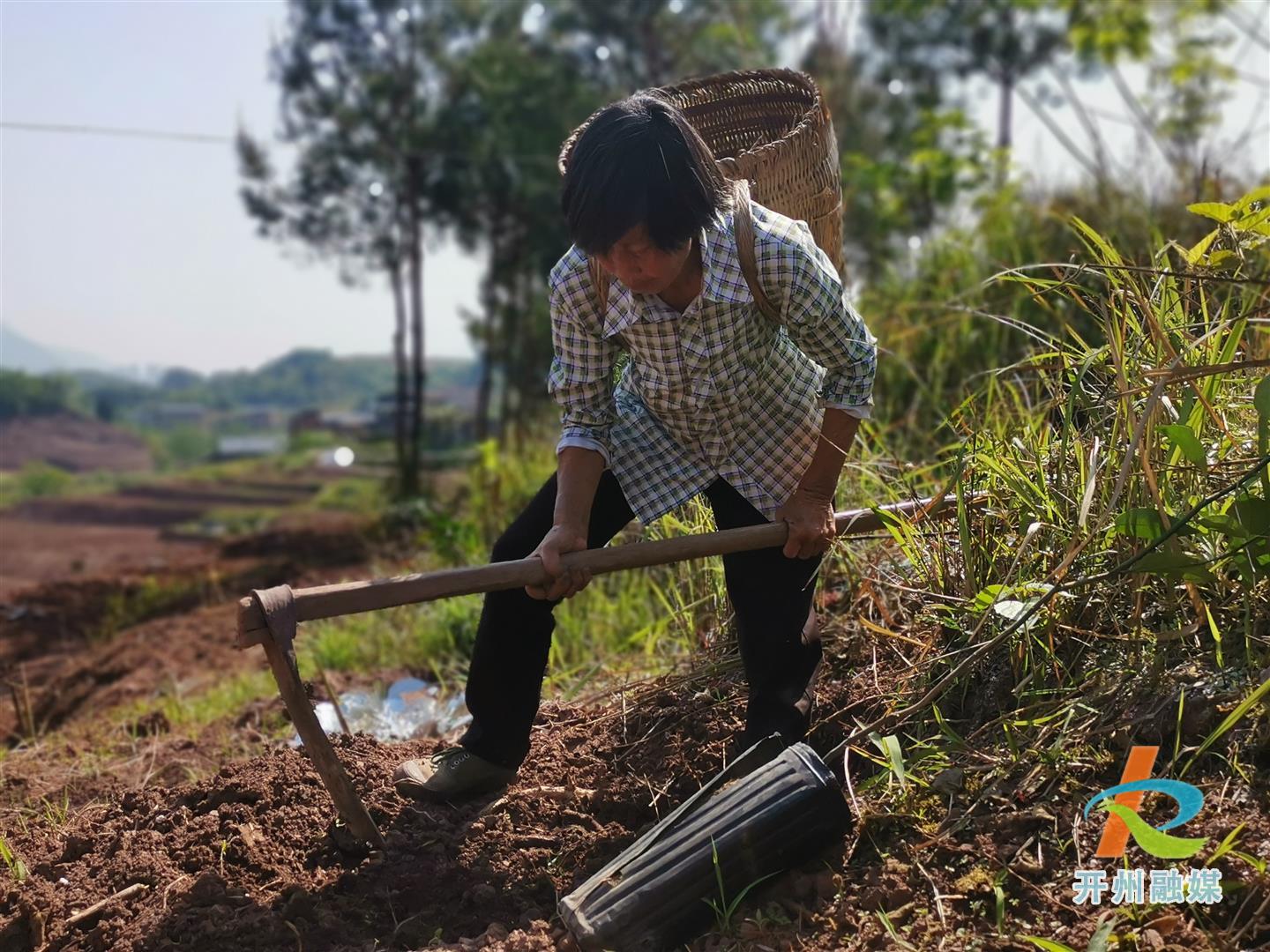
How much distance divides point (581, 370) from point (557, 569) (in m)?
0.46

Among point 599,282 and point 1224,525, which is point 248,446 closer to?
point 599,282

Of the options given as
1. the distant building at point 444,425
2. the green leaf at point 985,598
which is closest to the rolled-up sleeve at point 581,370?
the green leaf at point 985,598

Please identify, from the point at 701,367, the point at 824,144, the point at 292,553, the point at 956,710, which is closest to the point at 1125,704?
the point at 956,710

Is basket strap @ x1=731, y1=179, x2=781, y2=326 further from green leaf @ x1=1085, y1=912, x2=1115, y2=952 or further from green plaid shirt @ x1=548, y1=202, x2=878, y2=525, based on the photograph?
green leaf @ x1=1085, y1=912, x2=1115, y2=952

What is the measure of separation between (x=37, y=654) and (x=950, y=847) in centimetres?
492

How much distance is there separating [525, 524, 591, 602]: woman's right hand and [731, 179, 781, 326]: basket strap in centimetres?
61

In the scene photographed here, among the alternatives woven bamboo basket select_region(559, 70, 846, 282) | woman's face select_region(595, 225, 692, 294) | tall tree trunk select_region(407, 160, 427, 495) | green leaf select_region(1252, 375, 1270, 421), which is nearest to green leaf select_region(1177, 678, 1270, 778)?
green leaf select_region(1252, 375, 1270, 421)

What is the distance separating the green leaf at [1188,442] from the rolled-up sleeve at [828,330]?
1.93 feet

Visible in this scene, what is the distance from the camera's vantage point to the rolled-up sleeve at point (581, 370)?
2.39m

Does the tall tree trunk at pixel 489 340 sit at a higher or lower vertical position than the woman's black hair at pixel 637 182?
lower

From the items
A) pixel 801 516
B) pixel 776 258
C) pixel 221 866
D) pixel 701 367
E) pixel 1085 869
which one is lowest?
pixel 221 866

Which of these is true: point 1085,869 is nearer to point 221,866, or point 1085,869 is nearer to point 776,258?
point 776,258

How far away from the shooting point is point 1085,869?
178 cm

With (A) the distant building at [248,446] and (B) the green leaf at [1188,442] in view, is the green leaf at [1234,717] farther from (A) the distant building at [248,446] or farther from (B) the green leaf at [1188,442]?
(A) the distant building at [248,446]
